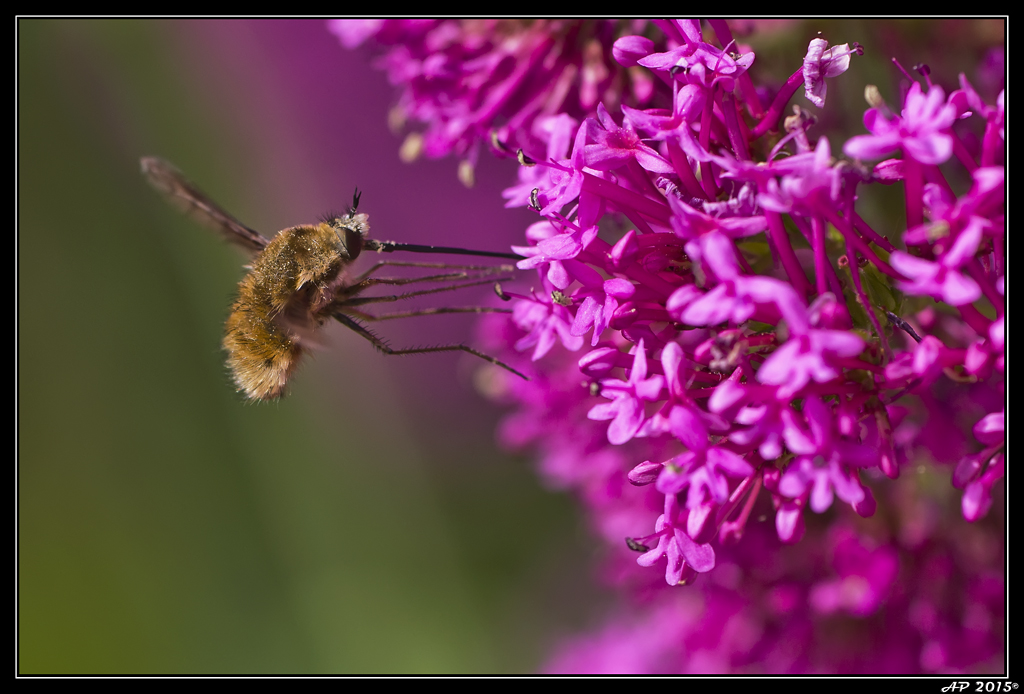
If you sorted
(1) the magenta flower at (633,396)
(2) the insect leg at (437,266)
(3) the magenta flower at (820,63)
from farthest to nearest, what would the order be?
(2) the insect leg at (437,266) → (3) the magenta flower at (820,63) → (1) the magenta flower at (633,396)

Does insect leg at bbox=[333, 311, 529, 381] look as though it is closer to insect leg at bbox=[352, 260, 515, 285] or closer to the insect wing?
insect leg at bbox=[352, 260, 515, 285]

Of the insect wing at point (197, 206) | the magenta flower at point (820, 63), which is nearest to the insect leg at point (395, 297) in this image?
the insect wing at point (197, 206)

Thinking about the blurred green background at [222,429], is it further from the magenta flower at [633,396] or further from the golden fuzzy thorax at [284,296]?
the magenta flower at [633,396]

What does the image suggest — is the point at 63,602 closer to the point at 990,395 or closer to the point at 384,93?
the point at 384,93

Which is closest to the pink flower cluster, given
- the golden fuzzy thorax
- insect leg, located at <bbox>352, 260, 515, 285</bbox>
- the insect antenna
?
insect leg, located at <bbox>352, 260, 515, 285</bbox>

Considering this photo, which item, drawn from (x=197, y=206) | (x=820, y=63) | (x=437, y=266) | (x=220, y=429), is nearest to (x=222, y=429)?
(x=220, y=429)

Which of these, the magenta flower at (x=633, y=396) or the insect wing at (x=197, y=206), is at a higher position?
the insect wing at (x=197, y=206)
